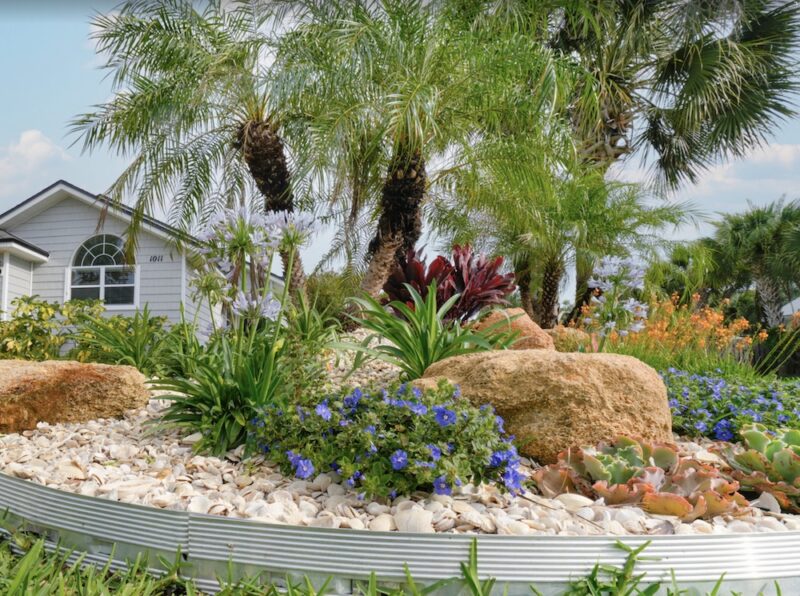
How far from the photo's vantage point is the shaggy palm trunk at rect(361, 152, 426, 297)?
899 cm

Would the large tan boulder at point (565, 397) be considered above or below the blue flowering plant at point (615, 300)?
below

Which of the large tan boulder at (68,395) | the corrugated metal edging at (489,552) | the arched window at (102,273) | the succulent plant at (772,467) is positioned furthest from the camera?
the arched window at (102,273)

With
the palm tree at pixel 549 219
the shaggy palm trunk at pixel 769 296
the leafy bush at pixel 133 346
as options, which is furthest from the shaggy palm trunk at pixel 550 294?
the shaggy palm trunk at pixel 769 296

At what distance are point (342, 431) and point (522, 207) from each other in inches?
314

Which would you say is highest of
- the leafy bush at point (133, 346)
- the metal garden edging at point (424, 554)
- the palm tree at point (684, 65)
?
the palm tree at point (684, 65)

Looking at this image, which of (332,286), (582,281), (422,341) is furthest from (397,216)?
(332,286)

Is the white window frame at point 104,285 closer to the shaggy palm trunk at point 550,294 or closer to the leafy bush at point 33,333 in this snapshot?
the leafy bush at point 33,333

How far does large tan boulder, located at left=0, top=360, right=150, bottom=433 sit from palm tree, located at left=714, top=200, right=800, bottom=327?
19.6 meters

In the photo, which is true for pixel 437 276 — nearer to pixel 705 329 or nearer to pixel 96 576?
pixel 705 329

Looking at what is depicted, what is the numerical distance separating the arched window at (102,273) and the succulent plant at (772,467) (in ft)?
43.7

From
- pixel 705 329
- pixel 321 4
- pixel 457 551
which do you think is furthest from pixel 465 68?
pixel 457 551

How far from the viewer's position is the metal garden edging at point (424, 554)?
87.5 inches

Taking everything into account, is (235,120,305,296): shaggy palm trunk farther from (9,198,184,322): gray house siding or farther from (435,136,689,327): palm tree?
(9,198,184,322): gray house siding

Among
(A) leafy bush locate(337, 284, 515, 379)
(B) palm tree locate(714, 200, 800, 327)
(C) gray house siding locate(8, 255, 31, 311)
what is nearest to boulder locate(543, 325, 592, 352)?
(A) leafy bush locate(337, 284, 515, 379)
